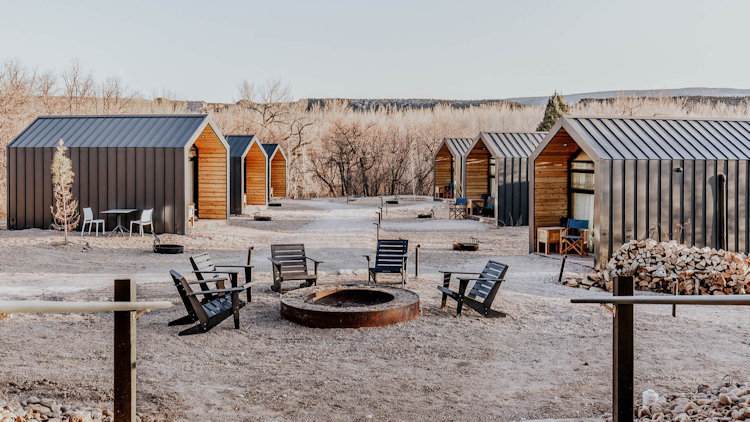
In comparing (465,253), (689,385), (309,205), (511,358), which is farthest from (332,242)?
(309,205)

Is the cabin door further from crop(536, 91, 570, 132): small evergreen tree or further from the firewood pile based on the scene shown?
crop(536, 91, 570, 132): small evergreen tree

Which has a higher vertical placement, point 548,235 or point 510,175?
point 510,175

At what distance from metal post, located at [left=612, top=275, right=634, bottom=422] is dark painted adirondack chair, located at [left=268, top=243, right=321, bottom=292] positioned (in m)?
6.33

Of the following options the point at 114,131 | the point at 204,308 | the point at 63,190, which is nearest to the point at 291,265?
the point at 204,308

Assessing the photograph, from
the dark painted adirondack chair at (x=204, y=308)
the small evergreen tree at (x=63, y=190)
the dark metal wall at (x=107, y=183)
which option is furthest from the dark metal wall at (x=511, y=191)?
the dark painted adirondack chair at (x=204, y=308)

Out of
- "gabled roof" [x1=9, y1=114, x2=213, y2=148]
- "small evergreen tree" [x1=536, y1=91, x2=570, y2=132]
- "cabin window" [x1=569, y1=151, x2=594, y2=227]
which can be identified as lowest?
"cabin window" [x1=569, y1=151, x2=594, y2=227]

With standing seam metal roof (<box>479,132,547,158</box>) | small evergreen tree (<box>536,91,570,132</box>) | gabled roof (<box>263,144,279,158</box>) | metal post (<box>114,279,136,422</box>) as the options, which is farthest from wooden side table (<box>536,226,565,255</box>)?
small evergreen tree (<box>536,91,570,132</box>)

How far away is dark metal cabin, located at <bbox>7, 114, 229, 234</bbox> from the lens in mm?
17453

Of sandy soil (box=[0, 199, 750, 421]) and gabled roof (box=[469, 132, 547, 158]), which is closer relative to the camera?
sandy soil (box=[0, 199, 750, 421])

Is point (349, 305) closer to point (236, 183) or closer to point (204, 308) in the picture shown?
point (204, 308)

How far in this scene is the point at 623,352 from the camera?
369 centimetres

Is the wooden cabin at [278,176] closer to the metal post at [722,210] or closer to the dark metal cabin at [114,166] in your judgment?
the dark metal cabin at [114,166]

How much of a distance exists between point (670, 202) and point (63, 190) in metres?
13.8

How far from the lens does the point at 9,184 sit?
18.4 meters
